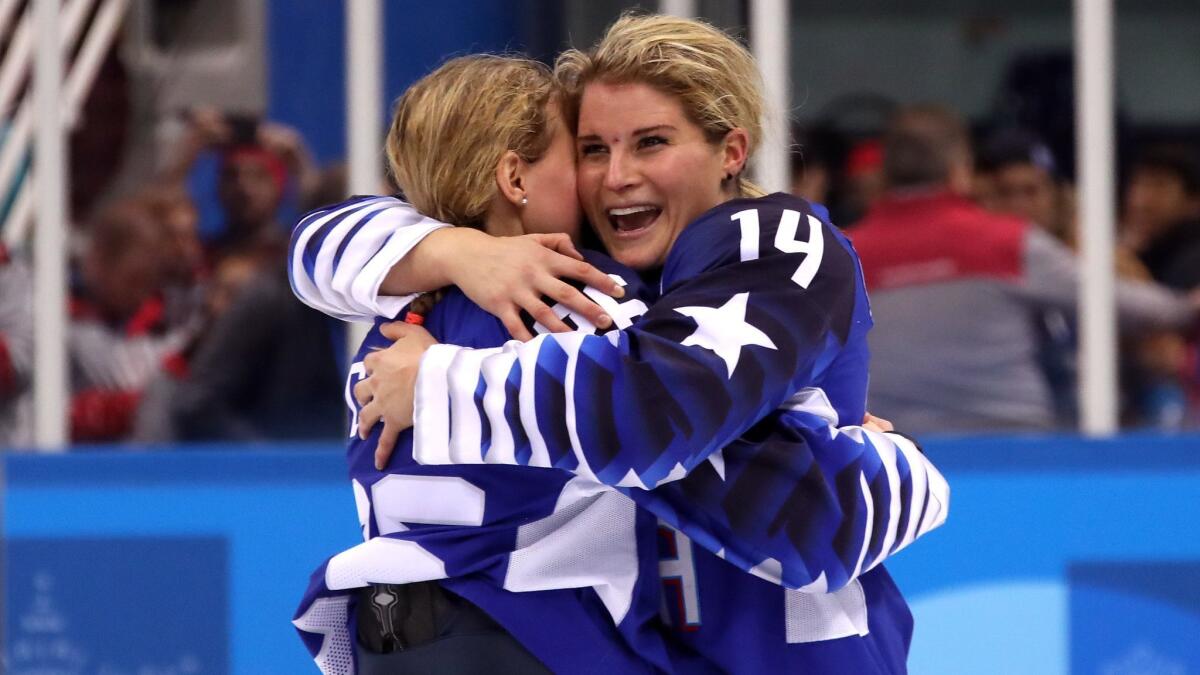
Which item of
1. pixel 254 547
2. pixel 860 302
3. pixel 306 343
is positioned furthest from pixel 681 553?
pixel 306 343

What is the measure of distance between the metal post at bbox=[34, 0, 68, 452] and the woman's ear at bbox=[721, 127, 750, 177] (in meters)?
2.86

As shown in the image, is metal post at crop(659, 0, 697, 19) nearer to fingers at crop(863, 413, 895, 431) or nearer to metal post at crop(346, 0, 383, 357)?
metal post at crop(346, 0, 383, 357)

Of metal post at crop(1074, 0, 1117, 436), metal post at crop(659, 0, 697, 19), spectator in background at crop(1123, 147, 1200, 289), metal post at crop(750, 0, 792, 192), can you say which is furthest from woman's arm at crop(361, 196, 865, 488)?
metal post at crop(659, 0, 697, 19)

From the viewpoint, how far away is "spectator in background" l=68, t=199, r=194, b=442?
166 inches

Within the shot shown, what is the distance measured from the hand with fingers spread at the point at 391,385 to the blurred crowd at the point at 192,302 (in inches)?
102

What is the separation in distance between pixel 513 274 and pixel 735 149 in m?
0.37

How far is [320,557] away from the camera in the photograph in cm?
377

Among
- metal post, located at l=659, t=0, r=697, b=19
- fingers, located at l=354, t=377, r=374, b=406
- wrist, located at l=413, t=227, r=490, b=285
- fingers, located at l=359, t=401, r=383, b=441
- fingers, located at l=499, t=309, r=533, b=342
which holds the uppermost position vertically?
metal post, located at l=659, t=0, r=697, b=19

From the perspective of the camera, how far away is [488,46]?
441 cm

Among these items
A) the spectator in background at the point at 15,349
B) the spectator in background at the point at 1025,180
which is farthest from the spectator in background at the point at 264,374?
the spectator in background at the point at 1025,180

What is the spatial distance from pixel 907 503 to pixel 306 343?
2860 millimetres

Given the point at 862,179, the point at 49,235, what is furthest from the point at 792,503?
the point at 49,235

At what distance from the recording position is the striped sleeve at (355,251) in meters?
1.66

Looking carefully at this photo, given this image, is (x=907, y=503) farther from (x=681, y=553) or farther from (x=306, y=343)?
(x=306, y=343)
